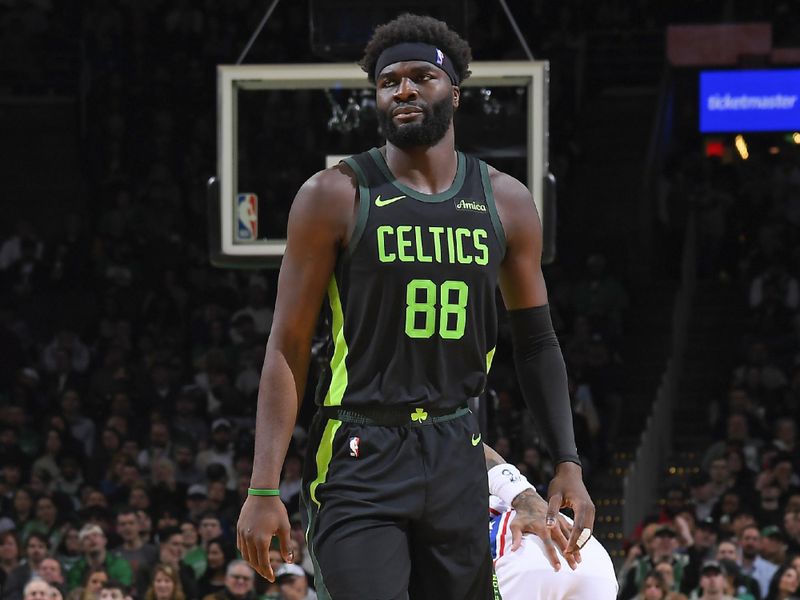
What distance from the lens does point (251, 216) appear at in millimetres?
8695

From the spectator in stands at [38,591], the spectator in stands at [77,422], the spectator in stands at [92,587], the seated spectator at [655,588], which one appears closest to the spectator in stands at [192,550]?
the spectator in stands at [92,587]

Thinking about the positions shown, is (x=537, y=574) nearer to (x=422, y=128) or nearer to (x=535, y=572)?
(x=535, y=572)

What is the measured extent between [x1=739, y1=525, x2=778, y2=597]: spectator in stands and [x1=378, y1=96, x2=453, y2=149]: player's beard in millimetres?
7849

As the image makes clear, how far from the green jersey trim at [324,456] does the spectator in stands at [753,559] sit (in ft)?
25.6

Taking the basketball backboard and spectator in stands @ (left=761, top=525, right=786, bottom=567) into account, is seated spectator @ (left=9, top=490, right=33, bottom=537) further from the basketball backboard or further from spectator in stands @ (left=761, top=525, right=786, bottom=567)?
spectator in stands @ (left=761, top=525, right=786, bottom=567)

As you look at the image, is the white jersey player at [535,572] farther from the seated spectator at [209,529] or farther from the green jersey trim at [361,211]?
the seated spectator at [209,529]

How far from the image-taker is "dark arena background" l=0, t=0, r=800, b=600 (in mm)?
10594

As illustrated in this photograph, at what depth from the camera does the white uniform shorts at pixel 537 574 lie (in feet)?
16.5

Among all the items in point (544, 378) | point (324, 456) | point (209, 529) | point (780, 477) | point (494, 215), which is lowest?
point (209, 529)

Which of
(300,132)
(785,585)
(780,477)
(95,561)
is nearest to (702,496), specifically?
(780,477)

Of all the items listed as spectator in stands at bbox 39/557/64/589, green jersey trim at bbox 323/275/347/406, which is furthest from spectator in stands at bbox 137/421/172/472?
green jersey trim at bbox 323/275/347/406

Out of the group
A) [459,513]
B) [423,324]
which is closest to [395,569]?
[459,513]

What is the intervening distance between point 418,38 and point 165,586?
7.84 metres

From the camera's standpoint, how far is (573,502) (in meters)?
4.18
